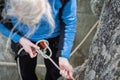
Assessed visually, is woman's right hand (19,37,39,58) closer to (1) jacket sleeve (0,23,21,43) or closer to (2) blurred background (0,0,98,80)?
(1) jacket sleeve (0,23,21,43)

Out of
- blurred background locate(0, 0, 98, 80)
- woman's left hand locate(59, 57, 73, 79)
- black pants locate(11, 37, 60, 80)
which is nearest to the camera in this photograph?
woman's left hand locate(59, 57, 73, 79)

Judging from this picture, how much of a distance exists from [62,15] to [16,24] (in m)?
0.29

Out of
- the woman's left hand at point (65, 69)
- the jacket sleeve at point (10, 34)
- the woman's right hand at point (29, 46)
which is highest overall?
the jacket sleeve at point (10, 34)

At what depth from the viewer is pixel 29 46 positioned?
2.25 metres

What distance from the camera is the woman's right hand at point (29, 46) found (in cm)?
225

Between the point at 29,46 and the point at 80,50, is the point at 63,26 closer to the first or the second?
the point at 29,46

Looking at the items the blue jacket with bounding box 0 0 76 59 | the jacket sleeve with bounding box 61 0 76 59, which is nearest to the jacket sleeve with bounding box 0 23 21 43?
the blue jacket with bounding box 0 0 76 59

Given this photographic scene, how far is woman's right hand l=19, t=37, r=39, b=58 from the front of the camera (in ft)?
7.37

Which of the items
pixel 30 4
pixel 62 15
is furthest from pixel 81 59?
pixel 30 4

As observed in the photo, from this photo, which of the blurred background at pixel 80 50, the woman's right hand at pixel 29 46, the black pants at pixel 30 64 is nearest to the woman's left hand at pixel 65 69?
the woman's right hand at pixel 29 46

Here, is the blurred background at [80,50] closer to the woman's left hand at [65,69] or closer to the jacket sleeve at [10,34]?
the jacket sleeve at [10,34]

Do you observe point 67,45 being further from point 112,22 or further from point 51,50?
point 112,22

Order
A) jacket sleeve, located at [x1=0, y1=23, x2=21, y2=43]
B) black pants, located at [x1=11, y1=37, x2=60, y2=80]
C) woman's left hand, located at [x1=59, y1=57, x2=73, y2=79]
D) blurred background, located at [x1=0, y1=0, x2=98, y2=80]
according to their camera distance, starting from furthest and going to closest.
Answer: blurred background, located at [x1=0, y1=0, x2=98, y2=80], black pants, located at [x1=11, y1=37, x2=60, y2=80], jacket sleeve, located at [x1=0, y1=23, x2=21, y2=43], woman's left hand, located at [x1=59, y1=57, x2=73, y2=79]

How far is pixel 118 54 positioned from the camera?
173 cm
